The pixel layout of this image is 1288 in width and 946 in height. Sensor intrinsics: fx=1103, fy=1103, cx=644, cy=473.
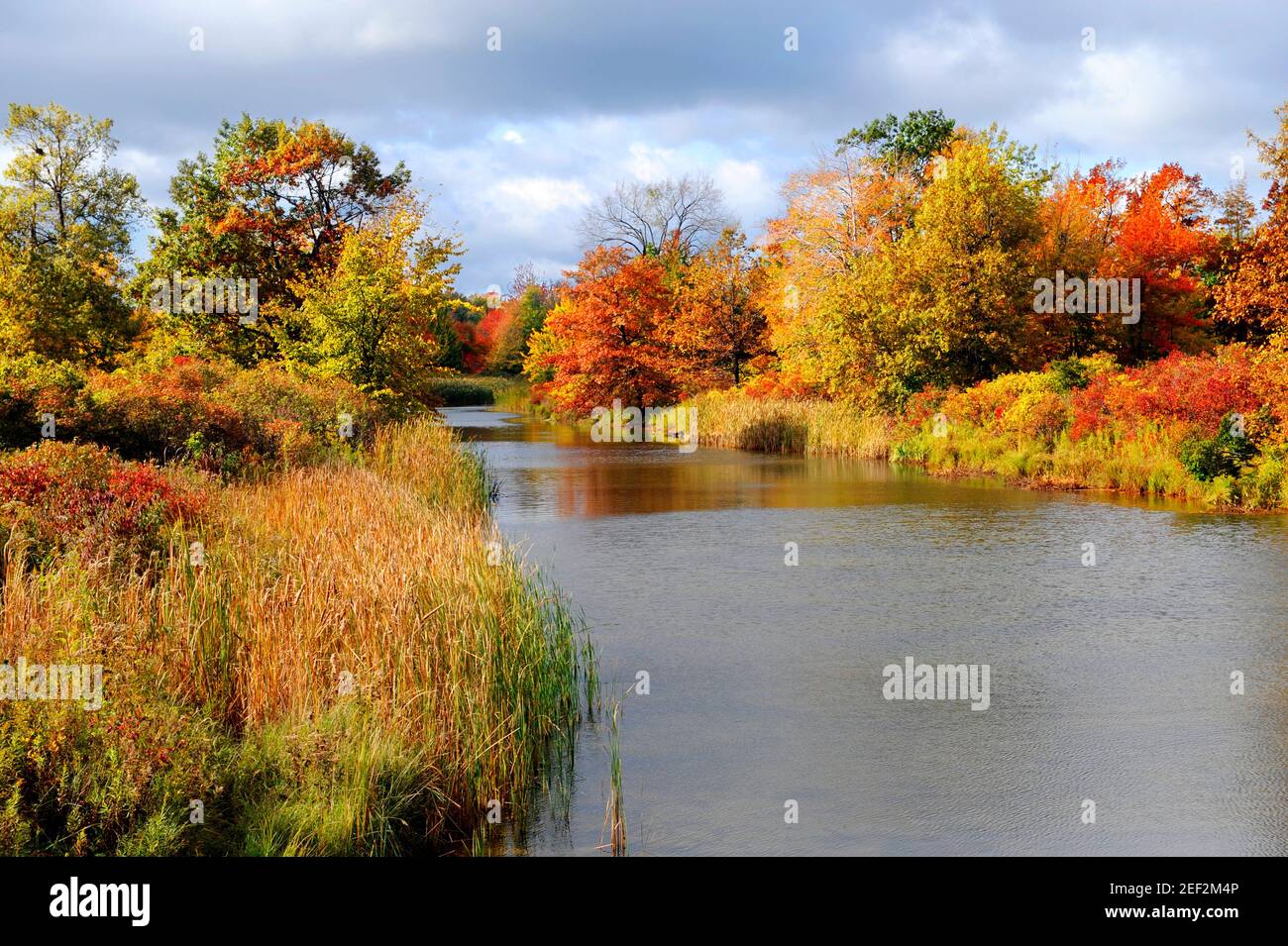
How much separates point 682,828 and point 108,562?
3.87 metres

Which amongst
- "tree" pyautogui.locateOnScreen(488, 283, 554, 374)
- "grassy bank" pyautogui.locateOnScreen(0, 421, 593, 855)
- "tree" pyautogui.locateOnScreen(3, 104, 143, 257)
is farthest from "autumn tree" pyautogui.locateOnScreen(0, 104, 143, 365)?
"tree" pyautogui.locateOnScreen(488, 283, 554, 374)

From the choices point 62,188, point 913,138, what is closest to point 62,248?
point 62,188

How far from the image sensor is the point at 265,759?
5145 millimetres

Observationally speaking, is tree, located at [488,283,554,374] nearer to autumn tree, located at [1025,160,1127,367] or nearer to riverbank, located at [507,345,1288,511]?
autumn tree, located at [1025,160,1127,367]

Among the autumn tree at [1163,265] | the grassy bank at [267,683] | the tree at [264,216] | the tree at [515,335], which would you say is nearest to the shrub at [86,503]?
the grassy bank at [267,683]

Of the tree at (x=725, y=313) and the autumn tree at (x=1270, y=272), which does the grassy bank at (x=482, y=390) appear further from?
the autumn tree at (x=1270, y=272)

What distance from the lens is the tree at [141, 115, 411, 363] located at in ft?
92.3

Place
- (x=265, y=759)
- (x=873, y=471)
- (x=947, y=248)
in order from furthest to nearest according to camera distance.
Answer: (x=947, y=248) → (x=873, y=471) → (x=265, y=759)

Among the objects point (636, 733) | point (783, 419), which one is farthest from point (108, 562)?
point (783, 419)

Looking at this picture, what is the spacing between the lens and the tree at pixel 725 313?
1523 inches

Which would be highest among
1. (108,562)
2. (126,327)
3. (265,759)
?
(126,327)
